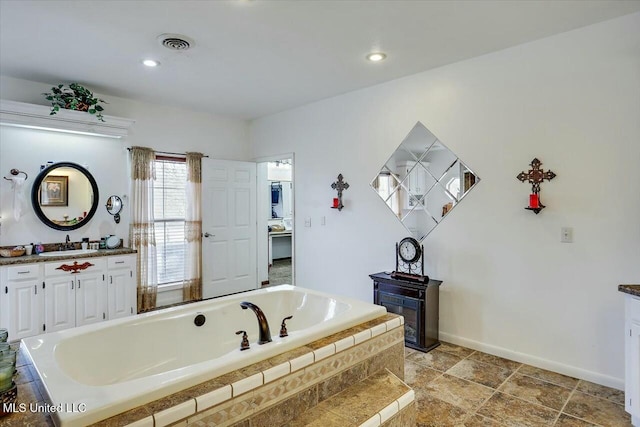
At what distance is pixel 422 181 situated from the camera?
12.1ft

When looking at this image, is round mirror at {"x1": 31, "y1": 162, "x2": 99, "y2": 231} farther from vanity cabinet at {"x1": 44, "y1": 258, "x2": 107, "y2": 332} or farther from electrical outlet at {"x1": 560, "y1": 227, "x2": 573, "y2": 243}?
electrical outlet at {"x1": 560, "y1": 227, "x2": 573, "y2": 243}

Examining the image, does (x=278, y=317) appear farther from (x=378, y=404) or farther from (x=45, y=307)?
(x=45, y=307)

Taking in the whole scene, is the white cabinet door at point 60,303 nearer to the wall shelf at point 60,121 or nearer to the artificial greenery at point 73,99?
the wall shelf at point 60,121

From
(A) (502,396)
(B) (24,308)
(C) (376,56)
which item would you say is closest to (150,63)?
(C) (376,56)

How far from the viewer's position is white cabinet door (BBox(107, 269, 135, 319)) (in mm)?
3994

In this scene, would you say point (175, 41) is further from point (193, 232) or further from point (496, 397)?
point (496, 397)

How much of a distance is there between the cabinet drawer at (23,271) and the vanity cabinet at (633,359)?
4761 mm

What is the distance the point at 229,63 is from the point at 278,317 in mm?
2345

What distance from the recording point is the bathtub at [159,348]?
1337mm

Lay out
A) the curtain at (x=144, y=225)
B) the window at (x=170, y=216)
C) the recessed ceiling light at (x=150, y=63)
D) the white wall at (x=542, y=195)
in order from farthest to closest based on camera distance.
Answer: the window at (x=170, y=216)
the curtain at (x=144, y=225)
the recessed ceiling light at (x=150, y=63)
the white wall at (x=542, y=195)

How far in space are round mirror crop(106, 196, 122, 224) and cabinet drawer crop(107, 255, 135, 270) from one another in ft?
2.11

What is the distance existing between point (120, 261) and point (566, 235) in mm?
4333

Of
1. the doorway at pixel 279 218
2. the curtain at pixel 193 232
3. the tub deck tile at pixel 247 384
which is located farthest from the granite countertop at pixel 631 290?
the doorway at pixel 279 218

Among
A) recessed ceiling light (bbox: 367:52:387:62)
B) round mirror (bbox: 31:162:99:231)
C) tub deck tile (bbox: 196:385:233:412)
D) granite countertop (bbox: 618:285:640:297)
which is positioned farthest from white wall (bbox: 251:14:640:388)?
round mirror (bbox: 31:162:99:231)
